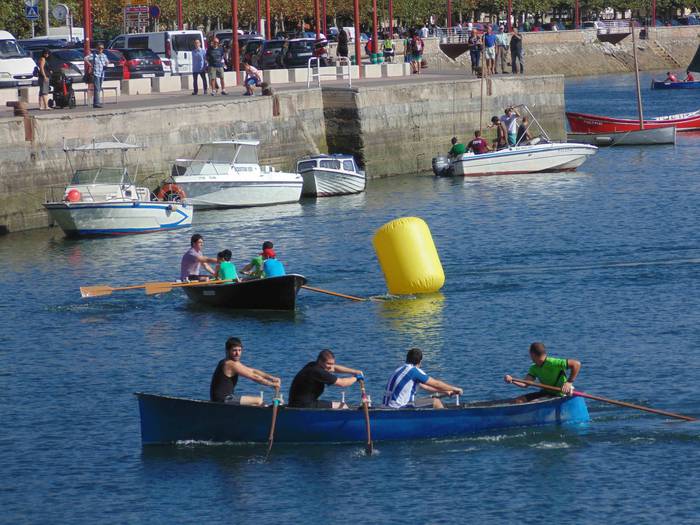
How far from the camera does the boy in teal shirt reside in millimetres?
30922

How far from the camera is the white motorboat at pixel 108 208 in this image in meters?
40.4

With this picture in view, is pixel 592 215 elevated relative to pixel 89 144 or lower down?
lower down

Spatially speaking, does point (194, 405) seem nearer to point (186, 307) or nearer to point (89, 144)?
point (186, 307)

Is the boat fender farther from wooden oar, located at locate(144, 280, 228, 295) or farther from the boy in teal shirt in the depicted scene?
the boy in teal shirt

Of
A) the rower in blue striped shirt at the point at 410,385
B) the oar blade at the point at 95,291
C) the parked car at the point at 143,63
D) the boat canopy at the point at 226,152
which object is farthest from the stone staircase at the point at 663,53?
the rower in blue striped shirt at the point at 410,385

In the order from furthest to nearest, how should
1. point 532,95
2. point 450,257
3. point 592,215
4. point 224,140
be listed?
point 532,95 → point 224,140 → point 592,215 → point 450,257

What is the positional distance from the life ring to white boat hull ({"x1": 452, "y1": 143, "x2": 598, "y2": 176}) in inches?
482

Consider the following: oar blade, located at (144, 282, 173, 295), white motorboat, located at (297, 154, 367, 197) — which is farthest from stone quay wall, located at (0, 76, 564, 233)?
oar blade, located at (144, 282, 173, 295)

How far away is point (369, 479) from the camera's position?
20.3m

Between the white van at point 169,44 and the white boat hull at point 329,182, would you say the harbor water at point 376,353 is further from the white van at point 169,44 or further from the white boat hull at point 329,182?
the white van at point 169,44

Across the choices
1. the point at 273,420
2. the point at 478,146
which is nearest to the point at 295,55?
the point at 478,146

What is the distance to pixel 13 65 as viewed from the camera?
52844 millimetres

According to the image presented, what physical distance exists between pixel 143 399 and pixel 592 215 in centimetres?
2429

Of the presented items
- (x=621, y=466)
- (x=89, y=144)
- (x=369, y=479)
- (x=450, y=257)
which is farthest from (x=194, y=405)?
(x=89, y=144)
